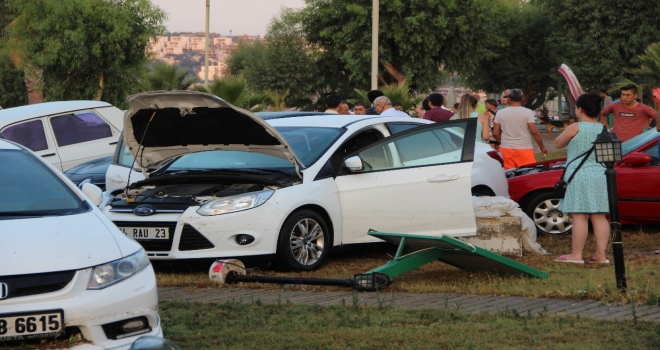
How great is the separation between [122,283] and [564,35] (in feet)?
171

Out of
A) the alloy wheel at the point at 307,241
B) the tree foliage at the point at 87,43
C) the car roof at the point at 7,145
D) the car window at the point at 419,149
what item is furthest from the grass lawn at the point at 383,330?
the tree foliage at the point at 87,43

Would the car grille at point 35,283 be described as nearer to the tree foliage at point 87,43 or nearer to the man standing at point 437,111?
the man standing at point 437,111

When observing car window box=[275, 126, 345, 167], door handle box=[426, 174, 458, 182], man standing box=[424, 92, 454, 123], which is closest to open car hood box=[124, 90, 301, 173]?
car window box=[275, 126, 345, 167]

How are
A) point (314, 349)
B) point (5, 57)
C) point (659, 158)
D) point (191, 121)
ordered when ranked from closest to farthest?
1. point (314, 349)
2. point (191, 121)
3. point (659, 158)
4. point (5, 57)

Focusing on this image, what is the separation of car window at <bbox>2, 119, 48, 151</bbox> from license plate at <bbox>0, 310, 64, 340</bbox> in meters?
9.98

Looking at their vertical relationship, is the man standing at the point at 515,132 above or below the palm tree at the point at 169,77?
below

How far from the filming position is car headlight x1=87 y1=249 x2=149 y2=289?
17.7 feet

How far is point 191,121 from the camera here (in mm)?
9547

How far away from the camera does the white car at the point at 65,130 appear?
583 inches

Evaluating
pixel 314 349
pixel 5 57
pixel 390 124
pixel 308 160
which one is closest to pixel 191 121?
pixel 308 160

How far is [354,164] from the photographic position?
964 cm

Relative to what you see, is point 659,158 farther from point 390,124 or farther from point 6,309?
point 6,309

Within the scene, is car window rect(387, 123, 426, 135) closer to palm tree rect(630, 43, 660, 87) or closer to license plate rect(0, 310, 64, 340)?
license plate rect(0, 310, 64, 340)

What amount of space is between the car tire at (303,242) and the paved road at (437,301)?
788mm
